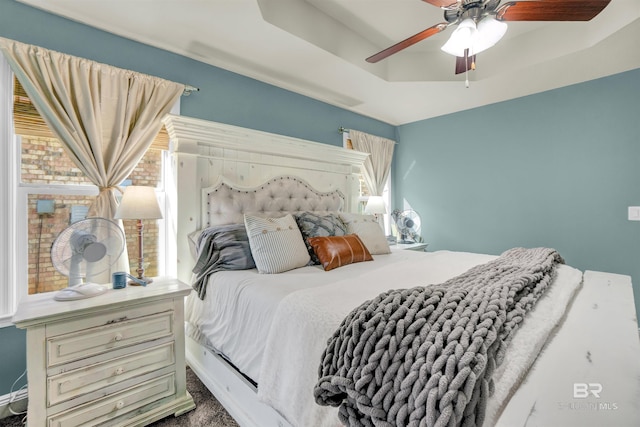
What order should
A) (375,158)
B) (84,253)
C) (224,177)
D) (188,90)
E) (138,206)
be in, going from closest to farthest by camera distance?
(84,253), (138,206), (188,90), (224,177), (375,158)

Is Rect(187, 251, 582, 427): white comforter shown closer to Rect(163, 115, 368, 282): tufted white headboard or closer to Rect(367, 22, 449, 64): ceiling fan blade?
Rect(163, 115, 368, 282): tufted white headboard

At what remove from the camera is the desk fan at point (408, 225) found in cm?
362

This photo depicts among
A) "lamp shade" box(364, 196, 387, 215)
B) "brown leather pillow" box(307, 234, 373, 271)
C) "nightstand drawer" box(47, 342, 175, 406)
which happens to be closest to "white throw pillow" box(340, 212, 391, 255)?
"brown leather pillow" box(307, 234, 373, 271)

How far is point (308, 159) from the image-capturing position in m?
2.90

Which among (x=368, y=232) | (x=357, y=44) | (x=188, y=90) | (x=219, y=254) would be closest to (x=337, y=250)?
(x=368, y=232)

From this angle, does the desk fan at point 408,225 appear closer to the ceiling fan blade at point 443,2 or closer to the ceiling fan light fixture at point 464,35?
the ceiling fan light fixture at point 464,35

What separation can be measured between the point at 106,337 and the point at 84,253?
448 mm

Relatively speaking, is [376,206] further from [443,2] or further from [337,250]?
[443,2]

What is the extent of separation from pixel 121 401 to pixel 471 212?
3633 millimetres

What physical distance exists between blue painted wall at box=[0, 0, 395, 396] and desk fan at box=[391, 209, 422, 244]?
4.12 feet

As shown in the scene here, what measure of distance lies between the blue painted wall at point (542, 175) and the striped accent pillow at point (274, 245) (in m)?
2.47

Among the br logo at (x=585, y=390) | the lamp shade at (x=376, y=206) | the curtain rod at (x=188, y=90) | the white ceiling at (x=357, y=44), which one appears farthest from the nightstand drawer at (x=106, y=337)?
the lamp shade at (x=376, y=206)

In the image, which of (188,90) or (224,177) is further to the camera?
(224,177)

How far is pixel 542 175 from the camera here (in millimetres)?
3012
